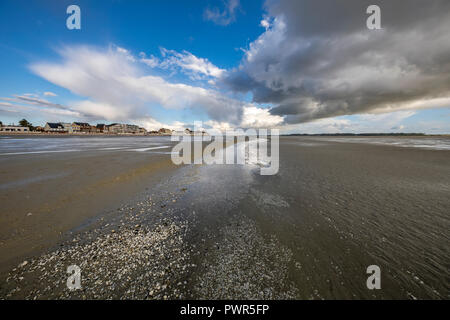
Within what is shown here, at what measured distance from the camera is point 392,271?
2686mm

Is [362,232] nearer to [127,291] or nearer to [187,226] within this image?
[187,226]

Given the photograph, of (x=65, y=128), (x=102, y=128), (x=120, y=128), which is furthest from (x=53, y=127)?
(x=120, y=128)

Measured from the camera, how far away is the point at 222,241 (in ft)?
11.4

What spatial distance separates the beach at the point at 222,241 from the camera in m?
2.36

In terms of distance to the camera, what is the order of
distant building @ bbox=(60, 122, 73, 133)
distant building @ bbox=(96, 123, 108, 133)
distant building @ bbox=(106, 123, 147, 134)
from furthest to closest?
1. distant building @ bbox=(106, 123, 147, 134)
2. distant building @ bbox=(96, 123, 108, 133)
3. distant building @ bbox=(60, 122, 73, 133)

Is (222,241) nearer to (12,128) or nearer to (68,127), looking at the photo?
(12,128)

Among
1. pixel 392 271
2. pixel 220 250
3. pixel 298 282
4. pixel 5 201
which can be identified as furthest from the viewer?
pixel 5 201

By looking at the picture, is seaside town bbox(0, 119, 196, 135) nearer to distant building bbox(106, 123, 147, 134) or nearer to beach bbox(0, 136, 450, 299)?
distant building bbox(106, 123, 147, 134)

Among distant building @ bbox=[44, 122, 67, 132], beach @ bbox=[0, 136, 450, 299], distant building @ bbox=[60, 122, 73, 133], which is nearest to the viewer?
beach @ bbox=[0, 136, 450, 299]

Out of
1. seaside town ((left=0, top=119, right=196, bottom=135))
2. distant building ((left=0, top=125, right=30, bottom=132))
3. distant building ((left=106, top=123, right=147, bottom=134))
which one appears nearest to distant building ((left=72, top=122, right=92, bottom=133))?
seaside town ((left=0, top=119, right=196, bottom=135))

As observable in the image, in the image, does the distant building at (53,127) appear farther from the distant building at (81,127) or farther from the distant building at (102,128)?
the distant building at (102,128)

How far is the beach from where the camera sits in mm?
2359

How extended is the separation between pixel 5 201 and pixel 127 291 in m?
6.68
